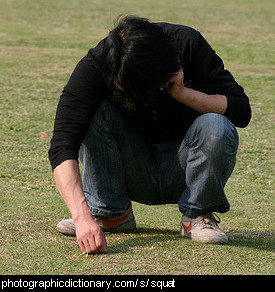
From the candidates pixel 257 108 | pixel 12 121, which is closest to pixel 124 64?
→ pixel 12 121

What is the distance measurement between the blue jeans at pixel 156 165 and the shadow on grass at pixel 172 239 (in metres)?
0.16

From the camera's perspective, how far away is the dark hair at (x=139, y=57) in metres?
3.30

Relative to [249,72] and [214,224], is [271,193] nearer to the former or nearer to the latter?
[214,224]

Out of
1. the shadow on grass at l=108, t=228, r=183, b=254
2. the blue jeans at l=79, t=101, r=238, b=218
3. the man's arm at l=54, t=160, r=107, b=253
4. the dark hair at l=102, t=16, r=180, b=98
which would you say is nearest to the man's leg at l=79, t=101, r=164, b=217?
the blue jeans at l=79, t=101, r=238, b=218

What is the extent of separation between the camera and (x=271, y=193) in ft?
16.2

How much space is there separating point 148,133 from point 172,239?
59 cm

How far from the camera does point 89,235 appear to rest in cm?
344

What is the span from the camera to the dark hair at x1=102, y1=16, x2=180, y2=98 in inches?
130

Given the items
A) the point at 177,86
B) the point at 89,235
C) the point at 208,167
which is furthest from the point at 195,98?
the point at 89,235

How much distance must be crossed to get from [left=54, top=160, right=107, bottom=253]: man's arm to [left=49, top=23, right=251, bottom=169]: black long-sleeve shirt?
0.07 metres

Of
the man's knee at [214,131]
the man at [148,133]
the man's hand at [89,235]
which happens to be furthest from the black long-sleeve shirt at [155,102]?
the man's hand at [89,235]

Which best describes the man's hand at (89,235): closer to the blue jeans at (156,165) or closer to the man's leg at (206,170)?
the blue jeans at (156,165)

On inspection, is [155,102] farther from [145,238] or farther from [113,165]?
[145,238]
